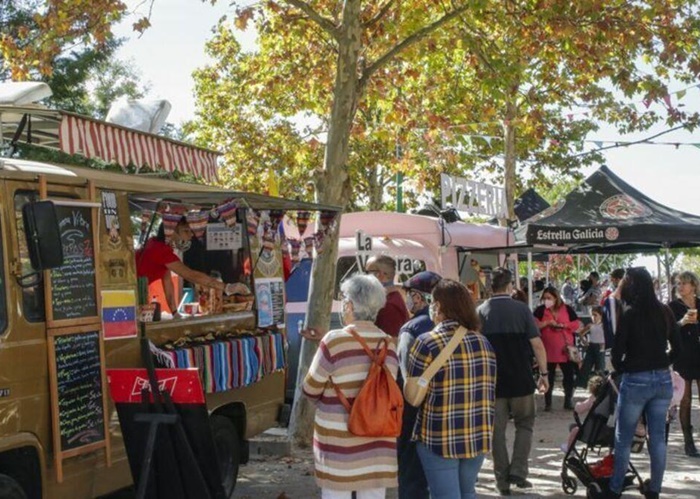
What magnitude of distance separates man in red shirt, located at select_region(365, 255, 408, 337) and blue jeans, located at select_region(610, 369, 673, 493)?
1.77 metres

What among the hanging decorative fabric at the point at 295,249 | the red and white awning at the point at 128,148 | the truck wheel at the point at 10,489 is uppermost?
the red and white awning at the point at 128,148

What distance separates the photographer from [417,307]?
7.75 meters

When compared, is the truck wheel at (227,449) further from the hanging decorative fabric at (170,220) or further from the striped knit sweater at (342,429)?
the striped knit sweater at (342,429)

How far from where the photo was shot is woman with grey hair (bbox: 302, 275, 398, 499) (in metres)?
5.91

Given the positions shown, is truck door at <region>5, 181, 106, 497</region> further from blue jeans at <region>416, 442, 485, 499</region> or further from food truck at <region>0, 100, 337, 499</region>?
blue jeans at <region>416, 442, 485, 499</region>

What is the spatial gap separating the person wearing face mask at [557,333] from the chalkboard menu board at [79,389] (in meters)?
8.97

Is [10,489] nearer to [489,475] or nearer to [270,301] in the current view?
[270,301]

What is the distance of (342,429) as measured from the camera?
5934 millimetres

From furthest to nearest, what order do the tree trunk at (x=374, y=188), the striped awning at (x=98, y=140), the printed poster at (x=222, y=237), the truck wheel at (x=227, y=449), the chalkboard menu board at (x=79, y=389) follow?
the tree trunk at (x=374, y=188)
the printed poster at (x=222, y=237)
the truck wheel at (x=227, y=449)
the striped awning at (x=98, y=140)
the chalkboard menu board at (x=79, y=389)

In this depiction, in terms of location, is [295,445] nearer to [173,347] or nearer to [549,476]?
[549,476]

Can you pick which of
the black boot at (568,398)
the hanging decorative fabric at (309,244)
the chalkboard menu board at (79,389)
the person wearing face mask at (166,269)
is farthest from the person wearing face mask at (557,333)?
the chalkboard menu board at (79,389)

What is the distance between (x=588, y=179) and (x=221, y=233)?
24.4 feet

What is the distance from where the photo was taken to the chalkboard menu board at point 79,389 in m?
6.68

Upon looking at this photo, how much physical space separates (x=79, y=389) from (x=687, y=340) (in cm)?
678
